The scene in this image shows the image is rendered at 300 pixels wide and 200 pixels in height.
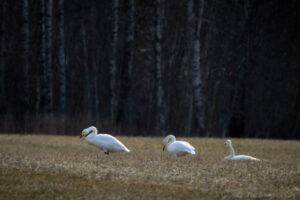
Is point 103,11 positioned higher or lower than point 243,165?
higher

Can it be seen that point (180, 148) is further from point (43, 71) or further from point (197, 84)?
point (43, 71)

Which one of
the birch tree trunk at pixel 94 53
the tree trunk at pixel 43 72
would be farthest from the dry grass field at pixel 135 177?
the birch tree trunk at pixel 94 53

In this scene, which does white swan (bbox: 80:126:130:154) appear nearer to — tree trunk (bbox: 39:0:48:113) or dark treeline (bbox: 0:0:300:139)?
tree trunk (bbox: 39:0:48:113)

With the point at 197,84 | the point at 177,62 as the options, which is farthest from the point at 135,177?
the point at 177,62

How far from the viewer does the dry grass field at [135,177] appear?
9273 mm

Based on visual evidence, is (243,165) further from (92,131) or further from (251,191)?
(92,131)

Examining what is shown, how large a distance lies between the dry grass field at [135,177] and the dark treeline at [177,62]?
1406 centimetres

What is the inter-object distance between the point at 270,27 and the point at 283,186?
27.8 meters

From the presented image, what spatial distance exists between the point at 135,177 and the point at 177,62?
92.4 feet

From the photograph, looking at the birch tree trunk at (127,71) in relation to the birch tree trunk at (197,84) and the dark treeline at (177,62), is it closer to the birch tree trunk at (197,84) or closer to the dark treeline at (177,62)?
the dark treeline at (177,62)

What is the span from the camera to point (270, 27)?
37031 millimetres

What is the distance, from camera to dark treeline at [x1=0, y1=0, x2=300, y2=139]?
31.4 metres

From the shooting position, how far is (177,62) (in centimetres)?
3834

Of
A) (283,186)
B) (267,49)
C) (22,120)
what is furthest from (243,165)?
(267,49)
